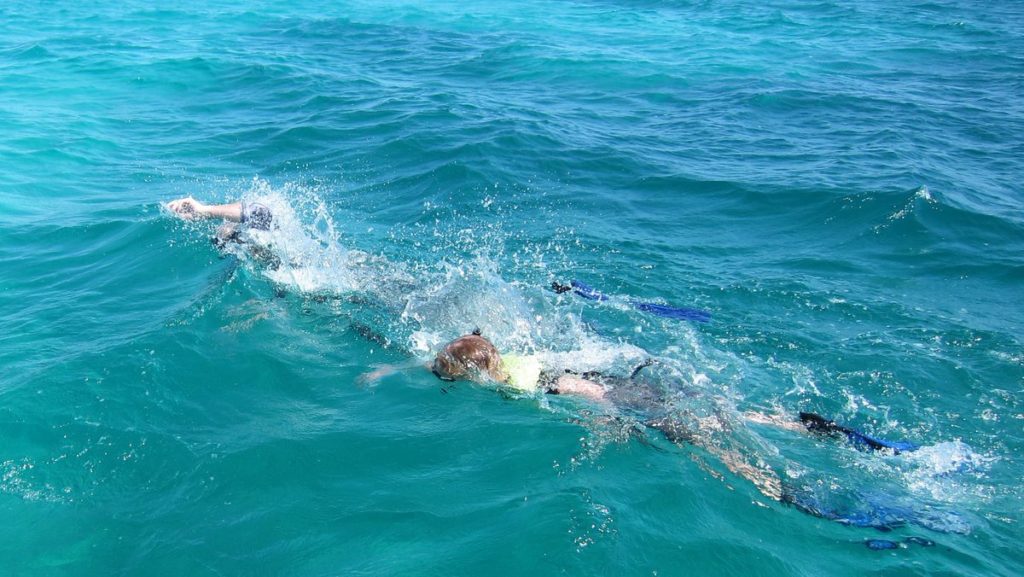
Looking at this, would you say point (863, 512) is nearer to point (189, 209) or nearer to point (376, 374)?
point (376, 374)

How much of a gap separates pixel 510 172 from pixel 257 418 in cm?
722

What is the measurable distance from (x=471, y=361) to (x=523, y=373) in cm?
52

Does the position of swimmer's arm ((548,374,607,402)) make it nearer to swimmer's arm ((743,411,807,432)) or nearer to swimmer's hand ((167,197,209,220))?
swimmer's arm ((743,411,807,432))

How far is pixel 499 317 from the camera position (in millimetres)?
7773

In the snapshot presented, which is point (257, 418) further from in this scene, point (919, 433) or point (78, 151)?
point (78, 151)

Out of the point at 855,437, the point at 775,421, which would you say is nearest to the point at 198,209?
the point at 775,421

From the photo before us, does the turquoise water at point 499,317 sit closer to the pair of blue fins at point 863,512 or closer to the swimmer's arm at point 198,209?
the pair of blue fins at point 863,512

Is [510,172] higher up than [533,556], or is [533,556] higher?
[510,172]

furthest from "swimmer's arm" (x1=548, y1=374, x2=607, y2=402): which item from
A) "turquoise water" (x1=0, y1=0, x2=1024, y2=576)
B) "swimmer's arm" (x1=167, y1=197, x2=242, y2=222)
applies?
"swimmer's arm" (x1=167, y1=197, x2=242, y2=222)

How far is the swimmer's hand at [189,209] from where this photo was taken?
31.2 feet

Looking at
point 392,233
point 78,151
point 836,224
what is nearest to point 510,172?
point 392,233

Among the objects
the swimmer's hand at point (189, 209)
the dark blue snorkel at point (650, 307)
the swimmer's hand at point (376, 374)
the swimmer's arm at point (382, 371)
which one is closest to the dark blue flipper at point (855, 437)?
the dark blue snorkel at point (650, 307)

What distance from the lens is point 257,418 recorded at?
5973mm

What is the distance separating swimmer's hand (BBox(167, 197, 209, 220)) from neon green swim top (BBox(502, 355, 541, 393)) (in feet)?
17.7
